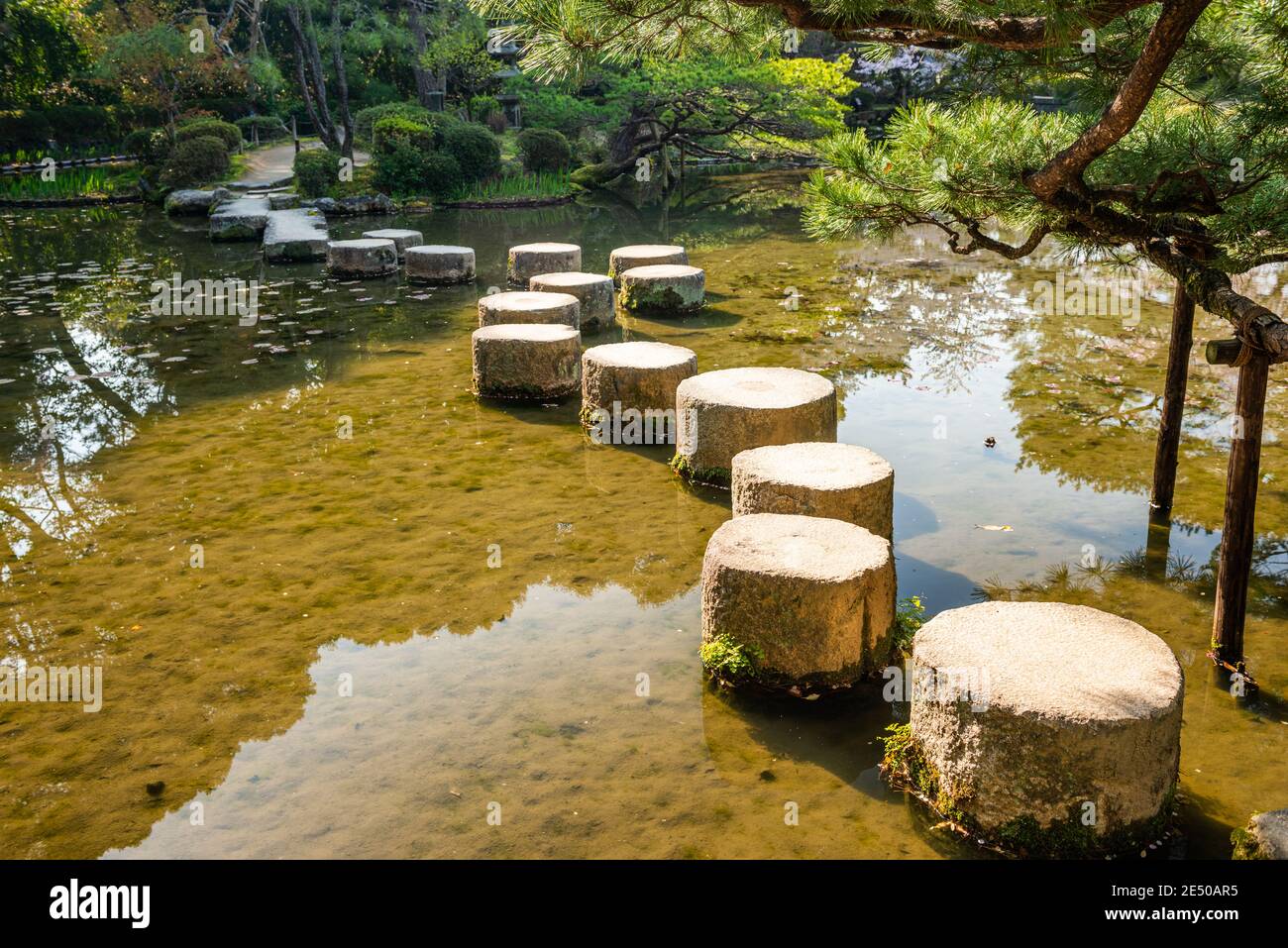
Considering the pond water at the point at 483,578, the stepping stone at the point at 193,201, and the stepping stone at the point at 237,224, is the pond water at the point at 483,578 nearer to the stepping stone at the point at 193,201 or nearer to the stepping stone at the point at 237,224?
the stepping stone at the point at 237,224

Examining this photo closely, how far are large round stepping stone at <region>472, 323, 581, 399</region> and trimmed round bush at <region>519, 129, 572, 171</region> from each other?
14.7 meters

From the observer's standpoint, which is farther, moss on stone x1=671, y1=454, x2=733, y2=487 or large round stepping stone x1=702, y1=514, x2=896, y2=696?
moss on stone x1=671, y1=454, x2=733, y2=487

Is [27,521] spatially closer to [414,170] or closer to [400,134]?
[414,170]

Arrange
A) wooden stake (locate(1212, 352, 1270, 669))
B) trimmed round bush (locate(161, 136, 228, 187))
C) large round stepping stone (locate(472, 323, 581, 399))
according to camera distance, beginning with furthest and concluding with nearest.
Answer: trimmed round bush (locate(161, 136, 228, 187)) → large round stepping stone (locate(472, 323, 581, 399)) → wooden stake (locate(1212, 352, 1270, 669))

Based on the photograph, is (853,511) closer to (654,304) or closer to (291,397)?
(291,397)

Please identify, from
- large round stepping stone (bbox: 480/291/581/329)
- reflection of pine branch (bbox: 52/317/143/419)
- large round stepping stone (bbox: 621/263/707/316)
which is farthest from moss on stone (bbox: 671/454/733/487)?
large round stepping stone (bbox: 621/263/707/316)

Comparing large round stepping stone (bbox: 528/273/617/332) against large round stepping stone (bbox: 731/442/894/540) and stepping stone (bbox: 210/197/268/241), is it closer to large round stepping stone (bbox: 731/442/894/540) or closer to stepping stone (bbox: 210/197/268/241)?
large round stepping stone (bbox: 731/442/894/540)

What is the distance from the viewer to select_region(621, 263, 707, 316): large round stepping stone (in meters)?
11.2

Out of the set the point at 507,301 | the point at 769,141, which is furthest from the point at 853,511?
the point at 769,141

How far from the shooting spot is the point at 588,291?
10.4 meters

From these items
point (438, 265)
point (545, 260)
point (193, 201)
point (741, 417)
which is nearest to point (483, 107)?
point (193, 201)

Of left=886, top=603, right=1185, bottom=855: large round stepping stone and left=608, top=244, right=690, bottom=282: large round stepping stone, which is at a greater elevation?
left=608, top=244, right=690, bottom=282: large round stepping stone

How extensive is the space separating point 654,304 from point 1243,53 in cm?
731

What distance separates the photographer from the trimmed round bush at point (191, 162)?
2064 cm
